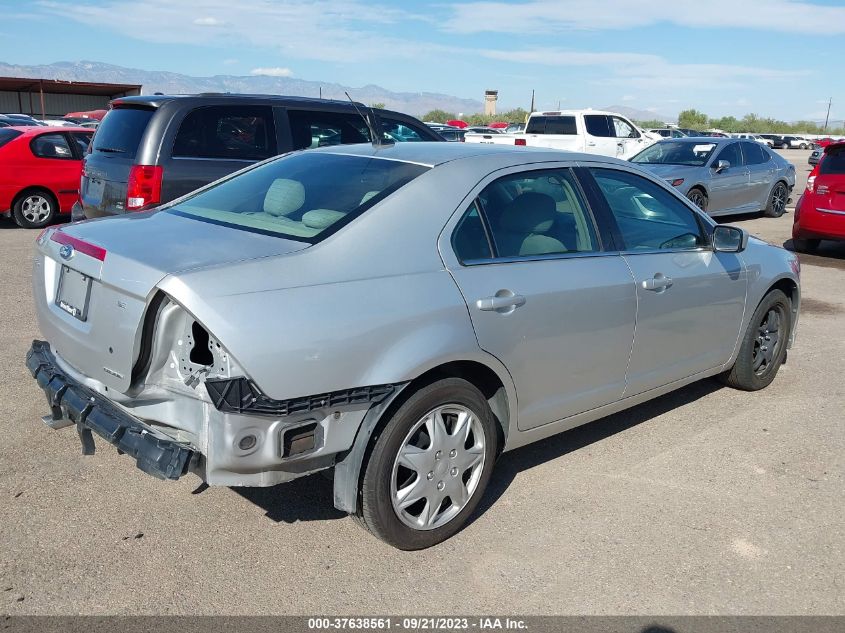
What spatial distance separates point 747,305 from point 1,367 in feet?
16.1

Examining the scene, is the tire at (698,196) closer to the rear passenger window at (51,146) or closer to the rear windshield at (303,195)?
the rear passenger window at (51,146)

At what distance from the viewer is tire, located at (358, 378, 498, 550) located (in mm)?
3211

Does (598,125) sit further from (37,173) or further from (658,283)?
A: (658,283)

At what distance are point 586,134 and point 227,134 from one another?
503 inches

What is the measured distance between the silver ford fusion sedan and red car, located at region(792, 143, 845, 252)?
24.7 feet

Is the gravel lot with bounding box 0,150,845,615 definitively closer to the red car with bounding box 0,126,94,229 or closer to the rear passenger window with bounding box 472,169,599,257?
the rear passenger window with bounding box 472,169,599,257

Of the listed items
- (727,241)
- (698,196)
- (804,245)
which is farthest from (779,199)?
(727,241)

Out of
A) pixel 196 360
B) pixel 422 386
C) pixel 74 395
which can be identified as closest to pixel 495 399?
pixel 422 386

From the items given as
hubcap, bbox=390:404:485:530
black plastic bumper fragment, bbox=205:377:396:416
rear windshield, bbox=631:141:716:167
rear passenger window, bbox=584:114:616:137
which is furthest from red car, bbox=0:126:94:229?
rear passenger window, bbox=584:114:616:137

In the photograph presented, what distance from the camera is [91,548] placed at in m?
3.33

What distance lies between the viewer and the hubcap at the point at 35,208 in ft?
40.1

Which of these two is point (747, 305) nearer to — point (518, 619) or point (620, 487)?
point (620, 487)

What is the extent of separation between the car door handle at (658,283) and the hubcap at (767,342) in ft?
4.66

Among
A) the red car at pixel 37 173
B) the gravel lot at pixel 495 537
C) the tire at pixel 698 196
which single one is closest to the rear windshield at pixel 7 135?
the red car at pixel 37 173
